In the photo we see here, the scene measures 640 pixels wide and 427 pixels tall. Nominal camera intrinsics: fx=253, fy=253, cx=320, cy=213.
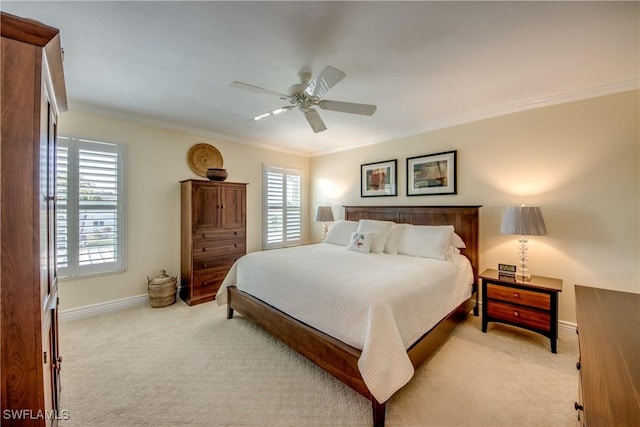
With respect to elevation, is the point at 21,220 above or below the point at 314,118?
below

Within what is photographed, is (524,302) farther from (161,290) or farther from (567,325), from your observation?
(161,290)

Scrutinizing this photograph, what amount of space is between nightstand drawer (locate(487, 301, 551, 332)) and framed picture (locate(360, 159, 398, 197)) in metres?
1.99

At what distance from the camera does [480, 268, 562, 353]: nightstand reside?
2.30 meters

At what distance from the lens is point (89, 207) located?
2988 mm

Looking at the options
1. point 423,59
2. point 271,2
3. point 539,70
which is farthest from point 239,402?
point 539,70

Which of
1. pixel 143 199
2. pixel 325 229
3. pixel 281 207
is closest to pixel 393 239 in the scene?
pixel 325 229

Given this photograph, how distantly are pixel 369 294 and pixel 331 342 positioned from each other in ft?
1.55

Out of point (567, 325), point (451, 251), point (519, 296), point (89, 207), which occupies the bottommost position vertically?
point (567, 325)

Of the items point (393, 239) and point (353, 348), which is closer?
point (353, 348)

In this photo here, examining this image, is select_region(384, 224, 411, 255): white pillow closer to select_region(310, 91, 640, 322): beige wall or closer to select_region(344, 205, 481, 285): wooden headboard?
select_region(344, 205, 481, 285): wooden headboard

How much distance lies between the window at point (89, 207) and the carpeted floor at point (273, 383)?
0.76 m

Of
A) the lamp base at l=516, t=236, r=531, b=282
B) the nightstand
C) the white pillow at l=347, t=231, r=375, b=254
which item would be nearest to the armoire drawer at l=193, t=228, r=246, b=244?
the white pillow at l=347, t=231, r=375, b=254

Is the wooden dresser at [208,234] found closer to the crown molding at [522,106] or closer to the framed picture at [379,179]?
the framed picture at [379,179]

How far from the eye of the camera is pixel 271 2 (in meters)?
1.47
